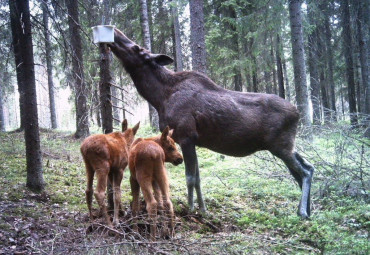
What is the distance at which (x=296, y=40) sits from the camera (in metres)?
11.9

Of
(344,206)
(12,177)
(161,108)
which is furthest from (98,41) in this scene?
(344,206)

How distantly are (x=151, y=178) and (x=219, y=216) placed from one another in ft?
6.60

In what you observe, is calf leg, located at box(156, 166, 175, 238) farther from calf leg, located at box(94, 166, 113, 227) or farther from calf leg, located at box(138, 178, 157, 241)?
calf leg, located at box(94, 166, 113, 227)

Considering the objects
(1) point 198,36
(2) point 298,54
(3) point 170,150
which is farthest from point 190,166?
(2) point 298,54

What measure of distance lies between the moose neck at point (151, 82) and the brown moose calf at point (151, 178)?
104 cm

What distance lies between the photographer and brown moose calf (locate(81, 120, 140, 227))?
490 cm

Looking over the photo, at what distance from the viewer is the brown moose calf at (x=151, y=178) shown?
16.1 ft

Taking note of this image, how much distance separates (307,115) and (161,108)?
6599 mm

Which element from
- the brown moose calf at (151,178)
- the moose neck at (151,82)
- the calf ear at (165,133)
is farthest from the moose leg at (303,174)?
the moose neck at (151,82)

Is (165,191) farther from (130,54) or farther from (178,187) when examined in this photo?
(178,187)

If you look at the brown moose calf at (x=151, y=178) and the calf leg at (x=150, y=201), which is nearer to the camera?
the calf leg at (x=150, y=201)

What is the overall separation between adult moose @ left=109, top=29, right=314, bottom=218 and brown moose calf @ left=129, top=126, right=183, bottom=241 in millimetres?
637

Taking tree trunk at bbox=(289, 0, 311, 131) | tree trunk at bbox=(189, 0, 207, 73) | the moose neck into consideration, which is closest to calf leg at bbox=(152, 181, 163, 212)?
the moose neck

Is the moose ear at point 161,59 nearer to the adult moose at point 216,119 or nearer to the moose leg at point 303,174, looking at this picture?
the adult moose at point 216,119
